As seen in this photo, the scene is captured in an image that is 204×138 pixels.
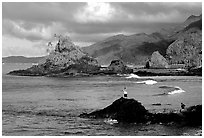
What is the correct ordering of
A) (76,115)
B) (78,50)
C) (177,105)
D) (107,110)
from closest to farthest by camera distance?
(107,110) < (76,115) < (177,105) < (78,50)

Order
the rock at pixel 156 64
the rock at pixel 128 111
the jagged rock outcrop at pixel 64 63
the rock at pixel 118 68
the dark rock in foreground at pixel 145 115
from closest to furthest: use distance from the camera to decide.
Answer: the dark rock in foreground at pixel 145 115 < the rock at pixel 128 111 < the jagged rock outcrop at pixel 64 63 < the rock at pixel 118 68 < the rock at pixel 156 64

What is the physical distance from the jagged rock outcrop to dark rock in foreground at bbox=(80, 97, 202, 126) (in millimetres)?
101275

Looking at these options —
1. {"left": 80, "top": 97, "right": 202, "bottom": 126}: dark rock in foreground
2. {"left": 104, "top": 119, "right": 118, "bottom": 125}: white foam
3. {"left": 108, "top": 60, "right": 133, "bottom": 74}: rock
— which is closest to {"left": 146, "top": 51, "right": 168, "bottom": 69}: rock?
{"left": 108, "top": 60, "right": 133, "bottom": 74}: rock

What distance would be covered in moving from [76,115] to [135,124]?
8189 mm

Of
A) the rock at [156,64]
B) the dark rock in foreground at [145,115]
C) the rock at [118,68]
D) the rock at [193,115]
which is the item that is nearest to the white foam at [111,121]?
the dark rock in foreground at [145,115]

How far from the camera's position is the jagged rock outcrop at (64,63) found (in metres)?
134

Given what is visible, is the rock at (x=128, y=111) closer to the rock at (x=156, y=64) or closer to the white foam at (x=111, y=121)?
the white foam at (x=111, y=121)

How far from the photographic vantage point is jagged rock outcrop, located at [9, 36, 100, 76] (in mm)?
133625

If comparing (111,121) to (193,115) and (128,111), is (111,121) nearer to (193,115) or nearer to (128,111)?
(128,111)

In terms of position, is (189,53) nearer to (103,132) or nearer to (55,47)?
(55,47)

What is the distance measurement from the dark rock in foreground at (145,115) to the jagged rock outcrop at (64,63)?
101 meters

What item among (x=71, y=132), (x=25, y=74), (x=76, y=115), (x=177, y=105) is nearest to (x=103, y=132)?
(x=71, y=132)

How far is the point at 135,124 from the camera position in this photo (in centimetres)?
2612

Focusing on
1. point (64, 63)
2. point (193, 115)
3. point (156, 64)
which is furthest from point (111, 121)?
point (156, 64)
